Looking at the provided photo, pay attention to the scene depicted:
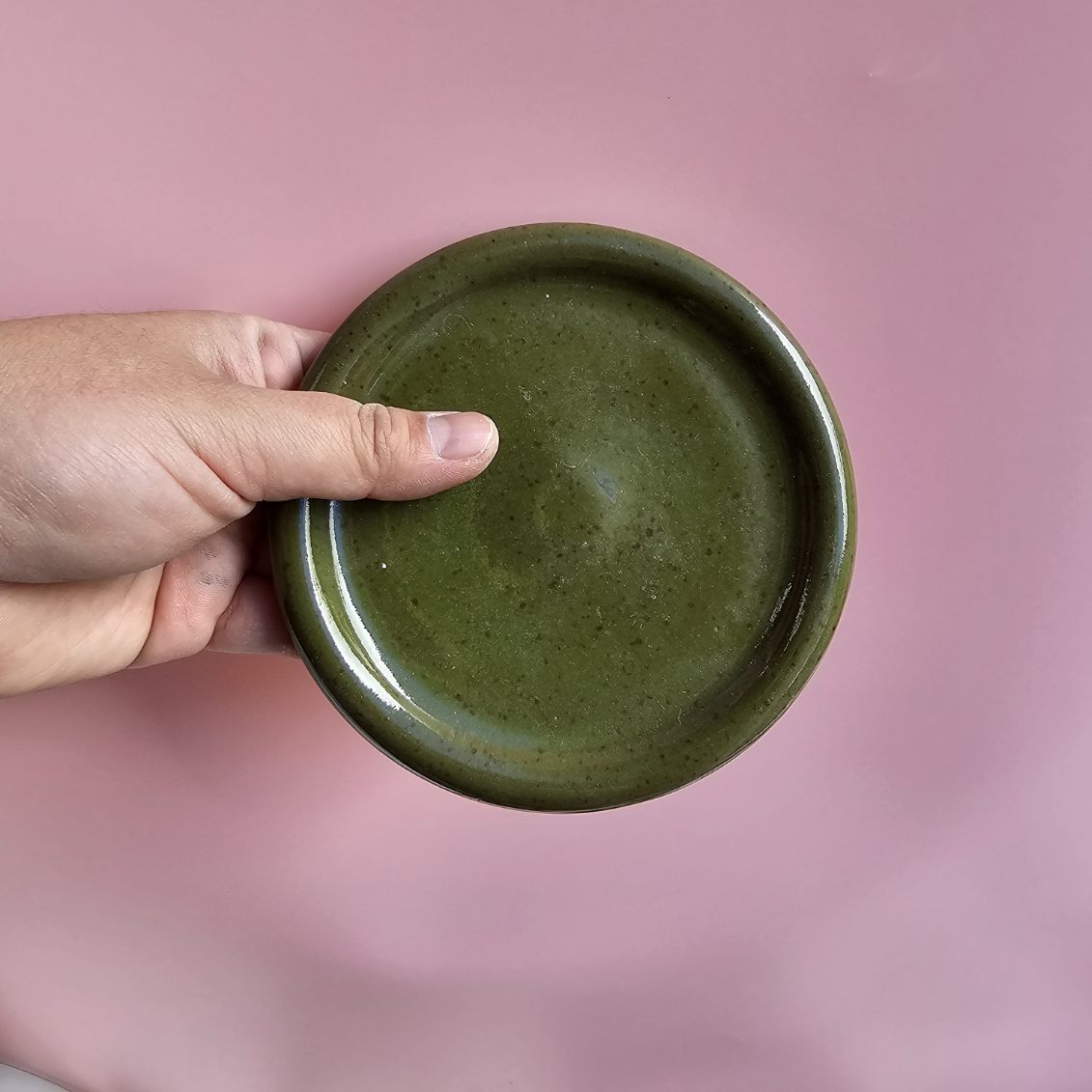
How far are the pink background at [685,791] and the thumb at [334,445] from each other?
1.03ft

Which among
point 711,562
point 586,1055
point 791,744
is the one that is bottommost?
point 586,1055

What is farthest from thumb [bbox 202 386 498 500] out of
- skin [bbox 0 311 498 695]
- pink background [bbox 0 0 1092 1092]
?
pink background [bbox 0 0 1092 1092]

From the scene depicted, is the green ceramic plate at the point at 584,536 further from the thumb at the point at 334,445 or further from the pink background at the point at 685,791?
the pink background at the point at 685,791

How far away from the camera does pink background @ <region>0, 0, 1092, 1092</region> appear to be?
3.53ft

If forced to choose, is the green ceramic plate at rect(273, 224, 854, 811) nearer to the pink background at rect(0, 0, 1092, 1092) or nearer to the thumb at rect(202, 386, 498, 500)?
the thumb at rect(202, 386, 498, 500)

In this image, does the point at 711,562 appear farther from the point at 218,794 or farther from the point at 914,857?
the point at 218,794

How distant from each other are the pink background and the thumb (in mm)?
314

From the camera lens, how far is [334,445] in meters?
0.83

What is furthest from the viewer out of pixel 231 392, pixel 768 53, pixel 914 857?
pixel 914 857

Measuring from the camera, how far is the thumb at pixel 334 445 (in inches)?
32.5

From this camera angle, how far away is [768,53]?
3.51ft

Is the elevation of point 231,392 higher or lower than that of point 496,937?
higher

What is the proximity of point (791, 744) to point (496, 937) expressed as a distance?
45 cm

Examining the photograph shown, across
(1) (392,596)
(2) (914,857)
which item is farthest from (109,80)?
(2) (914,857)
